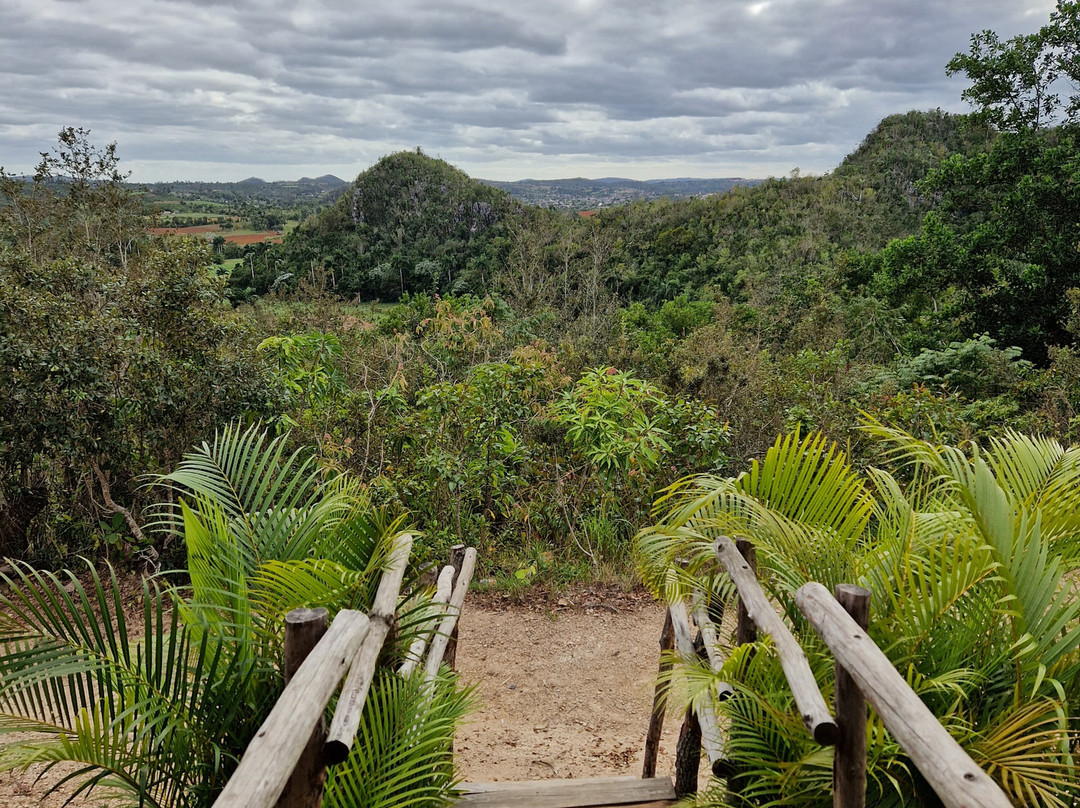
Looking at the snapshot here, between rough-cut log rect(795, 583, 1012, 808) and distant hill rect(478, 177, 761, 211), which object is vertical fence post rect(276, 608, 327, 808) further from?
distant hill rect(478, 177, 761, 211)

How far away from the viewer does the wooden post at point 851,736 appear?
1.47 metres

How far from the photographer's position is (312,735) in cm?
136

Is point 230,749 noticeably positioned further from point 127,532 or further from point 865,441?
point 865,441

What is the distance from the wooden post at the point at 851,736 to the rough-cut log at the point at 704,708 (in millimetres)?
443

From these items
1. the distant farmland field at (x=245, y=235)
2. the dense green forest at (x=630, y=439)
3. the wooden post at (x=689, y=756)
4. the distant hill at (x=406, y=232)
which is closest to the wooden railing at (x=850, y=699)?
the dense green forest at (x=630, y=439)

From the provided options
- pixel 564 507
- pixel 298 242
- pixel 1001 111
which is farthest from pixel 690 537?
pixel 298 242

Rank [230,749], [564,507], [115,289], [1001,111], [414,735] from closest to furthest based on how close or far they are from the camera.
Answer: [230,749] < [414,735] < [115,289] < [564,507] < [1001,111]

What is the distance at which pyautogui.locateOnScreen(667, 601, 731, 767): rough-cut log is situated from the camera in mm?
2184

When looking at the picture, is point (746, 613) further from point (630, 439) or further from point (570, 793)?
point (630, 439)

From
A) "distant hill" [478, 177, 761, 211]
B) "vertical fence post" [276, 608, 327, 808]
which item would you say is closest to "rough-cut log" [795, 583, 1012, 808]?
"vertical fence post" [276, 608, 327, 808]

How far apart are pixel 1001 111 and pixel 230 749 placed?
12.6 meters

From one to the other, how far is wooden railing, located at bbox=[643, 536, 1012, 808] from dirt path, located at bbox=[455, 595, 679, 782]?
1.12m

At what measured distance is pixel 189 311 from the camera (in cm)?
507

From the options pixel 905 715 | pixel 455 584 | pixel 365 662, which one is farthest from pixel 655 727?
pixel 905 715
